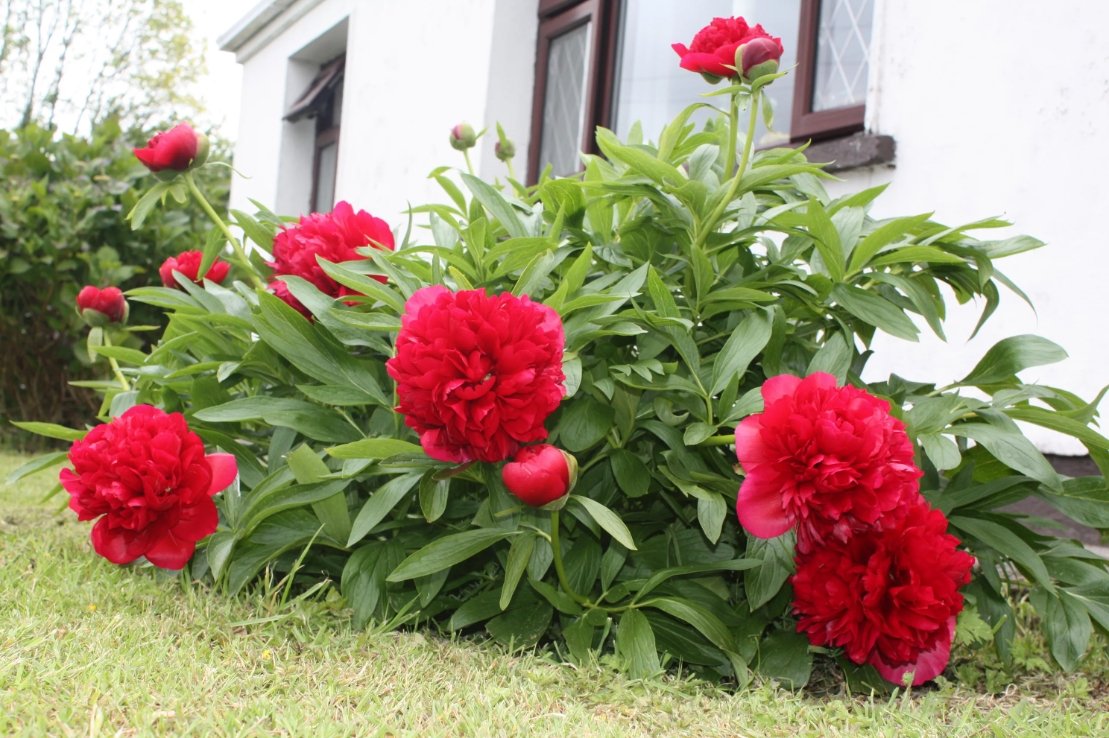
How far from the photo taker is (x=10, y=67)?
19.1 metres

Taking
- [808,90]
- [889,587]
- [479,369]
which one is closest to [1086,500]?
[889,587]

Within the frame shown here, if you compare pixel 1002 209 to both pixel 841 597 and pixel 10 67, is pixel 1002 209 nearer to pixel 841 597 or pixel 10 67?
pixel 841 597

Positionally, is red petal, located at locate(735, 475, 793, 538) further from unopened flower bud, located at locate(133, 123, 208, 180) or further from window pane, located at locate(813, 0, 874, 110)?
window pane, located at locate(813, 0, 874, 110)

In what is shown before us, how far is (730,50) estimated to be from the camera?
4.95ft

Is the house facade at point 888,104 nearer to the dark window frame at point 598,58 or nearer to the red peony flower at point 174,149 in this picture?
the dark window frame at point 598,58

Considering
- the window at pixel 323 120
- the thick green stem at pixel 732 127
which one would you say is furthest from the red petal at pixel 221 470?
the window at pixel 323 120

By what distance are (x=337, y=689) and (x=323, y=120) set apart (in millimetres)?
6997

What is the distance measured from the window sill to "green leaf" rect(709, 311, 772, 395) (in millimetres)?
1188

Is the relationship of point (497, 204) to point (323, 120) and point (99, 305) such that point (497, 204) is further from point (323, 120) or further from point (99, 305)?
point (323, 120)

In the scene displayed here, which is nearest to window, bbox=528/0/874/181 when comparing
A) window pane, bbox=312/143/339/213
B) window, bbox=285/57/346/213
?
window, bbox=285/57/346/213

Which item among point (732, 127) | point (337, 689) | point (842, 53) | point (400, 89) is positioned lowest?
point (337, 689)

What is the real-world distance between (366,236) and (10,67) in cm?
2123

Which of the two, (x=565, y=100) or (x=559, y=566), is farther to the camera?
(x=565, y=100)

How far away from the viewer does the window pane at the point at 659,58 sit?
11.8ft
